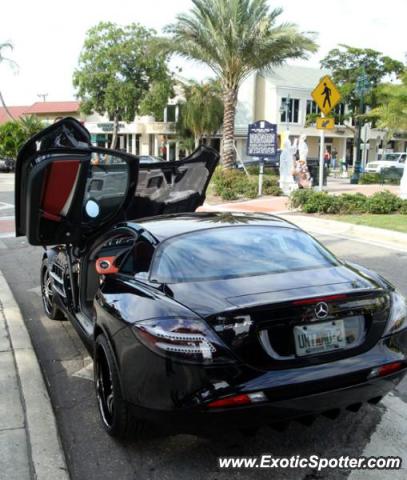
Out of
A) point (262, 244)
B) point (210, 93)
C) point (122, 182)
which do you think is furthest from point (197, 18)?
point (210, 93)

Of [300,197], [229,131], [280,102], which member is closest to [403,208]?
[300,197]

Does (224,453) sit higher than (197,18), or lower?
lower

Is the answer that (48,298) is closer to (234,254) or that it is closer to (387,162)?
(234,254)

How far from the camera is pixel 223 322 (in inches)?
115

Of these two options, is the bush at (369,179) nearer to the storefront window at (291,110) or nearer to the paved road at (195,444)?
the storefront window at (291,110)

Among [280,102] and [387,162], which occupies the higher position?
[280,102]

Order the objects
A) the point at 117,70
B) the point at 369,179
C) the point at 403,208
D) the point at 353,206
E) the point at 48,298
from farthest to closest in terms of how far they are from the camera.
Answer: the point at 117,70
the point at 369,179
the point at 353,206
the point at 403,208
the point at 48,298

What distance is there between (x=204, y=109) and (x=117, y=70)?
760cm

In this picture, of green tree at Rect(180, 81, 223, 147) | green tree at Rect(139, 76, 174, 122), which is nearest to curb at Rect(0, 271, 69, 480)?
green tree at Rect(139, 76, 174, 122)

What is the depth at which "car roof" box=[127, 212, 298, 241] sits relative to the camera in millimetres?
4000

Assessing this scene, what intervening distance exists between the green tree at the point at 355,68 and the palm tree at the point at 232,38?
87.1 feet

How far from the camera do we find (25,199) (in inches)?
185

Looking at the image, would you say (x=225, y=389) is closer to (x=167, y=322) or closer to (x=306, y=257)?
(x=167, y=322)

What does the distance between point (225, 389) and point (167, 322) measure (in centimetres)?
46
